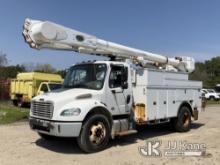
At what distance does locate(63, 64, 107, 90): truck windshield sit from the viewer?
9798 millimetres

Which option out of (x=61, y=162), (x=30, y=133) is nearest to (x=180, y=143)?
(x=61, y=162)

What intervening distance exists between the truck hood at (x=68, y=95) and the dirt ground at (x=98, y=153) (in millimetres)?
1518

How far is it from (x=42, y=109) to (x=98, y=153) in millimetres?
2003

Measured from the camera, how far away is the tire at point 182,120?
501 inches

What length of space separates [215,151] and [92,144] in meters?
3.49

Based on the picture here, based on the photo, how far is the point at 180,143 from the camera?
412 inches

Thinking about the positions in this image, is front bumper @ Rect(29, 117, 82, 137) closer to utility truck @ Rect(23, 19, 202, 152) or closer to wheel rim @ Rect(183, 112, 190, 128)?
utility truck @ Rect(23, 19, 202, 152)

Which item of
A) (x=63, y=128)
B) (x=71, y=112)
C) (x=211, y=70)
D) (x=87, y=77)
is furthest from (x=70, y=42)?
(x=211, y=70)

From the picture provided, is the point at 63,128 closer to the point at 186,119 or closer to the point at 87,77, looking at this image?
the point at 87,77

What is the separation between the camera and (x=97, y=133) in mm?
9242

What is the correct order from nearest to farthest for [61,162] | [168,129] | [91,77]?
1. [61,162]
2. [91,77]
3. [168,129]

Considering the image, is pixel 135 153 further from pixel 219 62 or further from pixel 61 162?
pixel 219 62

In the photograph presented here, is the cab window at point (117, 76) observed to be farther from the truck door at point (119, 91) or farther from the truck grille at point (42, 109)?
the truck grille at point (42, 109)

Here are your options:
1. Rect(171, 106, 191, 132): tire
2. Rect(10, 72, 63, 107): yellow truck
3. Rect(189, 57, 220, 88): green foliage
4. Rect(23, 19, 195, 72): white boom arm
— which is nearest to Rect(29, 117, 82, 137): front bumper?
Rect(23, 19, 195, 72): white boom arm
